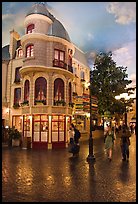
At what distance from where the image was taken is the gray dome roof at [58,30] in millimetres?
22969

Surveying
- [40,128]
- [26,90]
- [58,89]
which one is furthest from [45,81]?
[40,128]

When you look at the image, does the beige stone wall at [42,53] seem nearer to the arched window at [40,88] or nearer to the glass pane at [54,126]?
the arched window at [40,88]

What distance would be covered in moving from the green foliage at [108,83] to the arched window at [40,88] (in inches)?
371

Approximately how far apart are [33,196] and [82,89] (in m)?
26.8

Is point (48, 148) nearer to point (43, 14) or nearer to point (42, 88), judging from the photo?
point (42, 88)

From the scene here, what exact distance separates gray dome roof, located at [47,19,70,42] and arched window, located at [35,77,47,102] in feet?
14.7

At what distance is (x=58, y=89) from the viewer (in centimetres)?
2245

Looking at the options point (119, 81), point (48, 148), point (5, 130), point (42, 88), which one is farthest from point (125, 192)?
point (119, 81)

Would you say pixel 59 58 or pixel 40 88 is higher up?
pixel 59 58

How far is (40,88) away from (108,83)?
Result: 11508mm

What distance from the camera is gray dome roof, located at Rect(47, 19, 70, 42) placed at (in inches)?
904

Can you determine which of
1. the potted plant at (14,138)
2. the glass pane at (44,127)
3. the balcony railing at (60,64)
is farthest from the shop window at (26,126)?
the balcony railing at (60,64)

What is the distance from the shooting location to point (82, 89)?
32812 mm

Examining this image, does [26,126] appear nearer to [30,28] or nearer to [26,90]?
[26,90]
